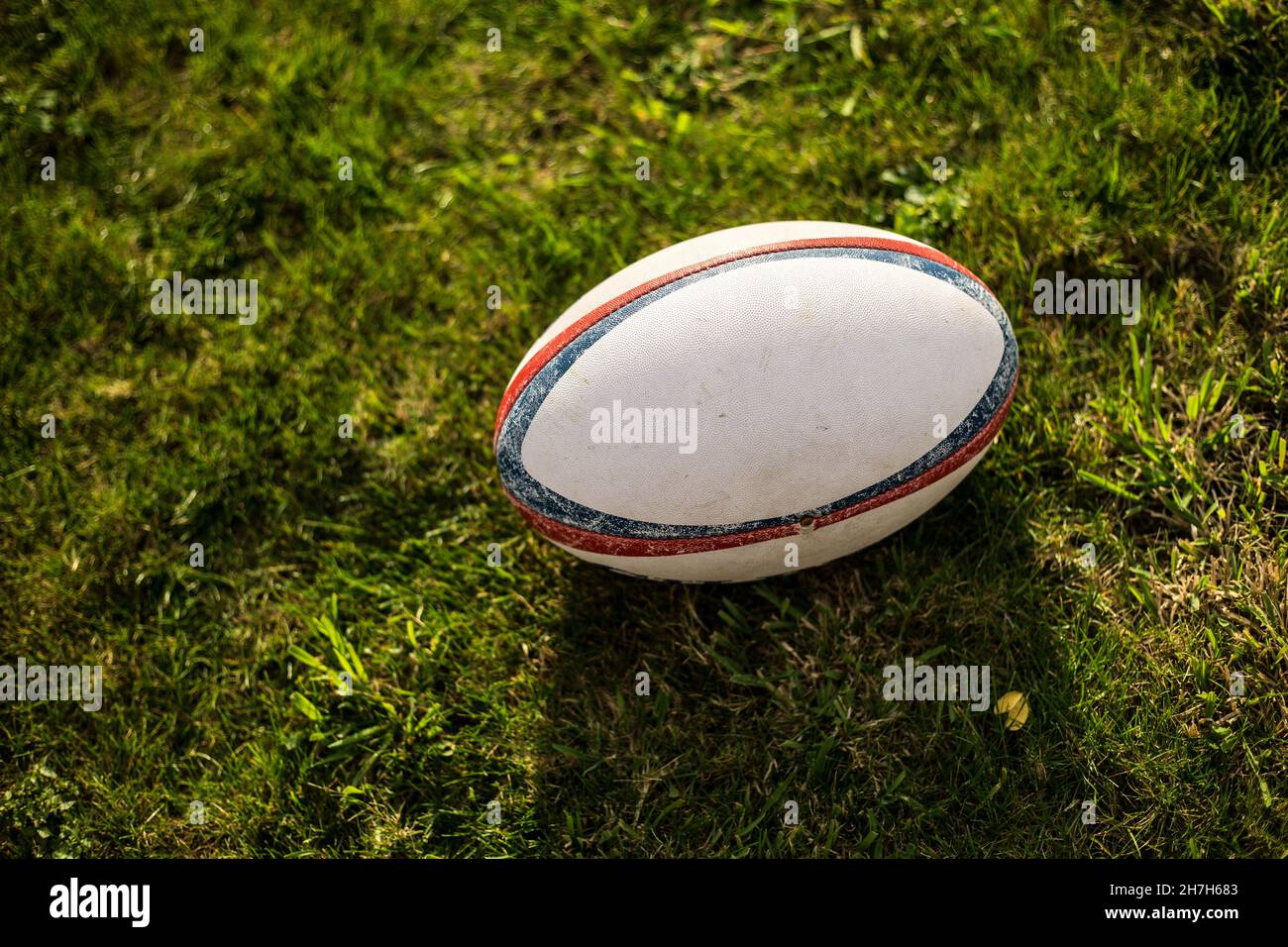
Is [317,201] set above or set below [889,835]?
above

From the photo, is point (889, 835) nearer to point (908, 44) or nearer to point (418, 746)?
point (418, 746)

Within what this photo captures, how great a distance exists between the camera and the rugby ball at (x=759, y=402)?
2.39 m

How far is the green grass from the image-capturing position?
8.95ft

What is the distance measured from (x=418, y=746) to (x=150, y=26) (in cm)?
311

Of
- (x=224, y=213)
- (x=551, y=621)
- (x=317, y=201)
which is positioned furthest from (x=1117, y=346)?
(x=224, y=213)

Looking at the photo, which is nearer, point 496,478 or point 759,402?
point 759,402

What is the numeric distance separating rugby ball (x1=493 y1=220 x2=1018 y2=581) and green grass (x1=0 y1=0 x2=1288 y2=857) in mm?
435

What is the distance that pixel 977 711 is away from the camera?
8.96 ft

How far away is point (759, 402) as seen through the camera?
7.80 ft

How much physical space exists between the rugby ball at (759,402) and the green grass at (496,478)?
435 mm

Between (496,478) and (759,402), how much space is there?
3.60 feet

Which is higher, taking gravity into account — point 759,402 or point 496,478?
point 759,402

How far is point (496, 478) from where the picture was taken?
3143 mm

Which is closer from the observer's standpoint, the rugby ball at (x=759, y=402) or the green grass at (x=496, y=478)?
the rugby ball at (x=759, y=402)
